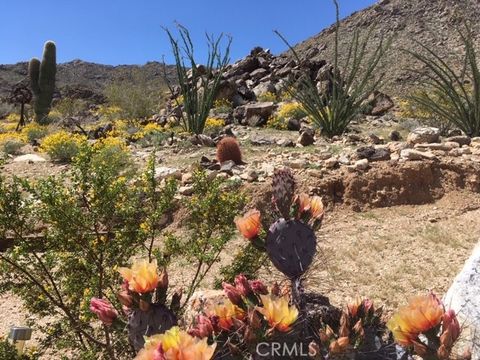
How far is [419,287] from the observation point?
427 centimetres

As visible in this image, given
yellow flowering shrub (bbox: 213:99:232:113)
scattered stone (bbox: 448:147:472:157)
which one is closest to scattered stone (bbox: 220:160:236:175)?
scattered stone (bbox: 448:147:472:157)

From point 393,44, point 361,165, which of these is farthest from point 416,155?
point 393,44

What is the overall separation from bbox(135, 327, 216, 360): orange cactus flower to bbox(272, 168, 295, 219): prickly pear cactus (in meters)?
1.01

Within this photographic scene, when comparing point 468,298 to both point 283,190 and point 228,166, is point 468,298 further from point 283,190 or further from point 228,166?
point 228,166

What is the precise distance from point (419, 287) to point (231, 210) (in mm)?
1810

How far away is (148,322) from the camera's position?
5.37ft

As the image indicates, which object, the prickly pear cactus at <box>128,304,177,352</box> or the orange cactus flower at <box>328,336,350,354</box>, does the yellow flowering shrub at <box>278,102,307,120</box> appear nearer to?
the prickly pear cactus at <box>128,304,177,352</box>

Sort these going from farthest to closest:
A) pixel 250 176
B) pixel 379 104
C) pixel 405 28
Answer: pixel 405 28 < pixel 379 104 < pixel 250 176

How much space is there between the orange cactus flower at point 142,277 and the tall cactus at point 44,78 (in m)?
19.1

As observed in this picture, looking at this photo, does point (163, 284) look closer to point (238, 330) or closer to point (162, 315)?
point (162, 315)

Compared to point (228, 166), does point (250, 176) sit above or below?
below

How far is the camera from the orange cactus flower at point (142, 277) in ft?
5.12

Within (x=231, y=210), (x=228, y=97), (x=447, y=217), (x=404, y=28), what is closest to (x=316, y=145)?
(x=447, y=217)

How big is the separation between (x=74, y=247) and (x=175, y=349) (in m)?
2.28
